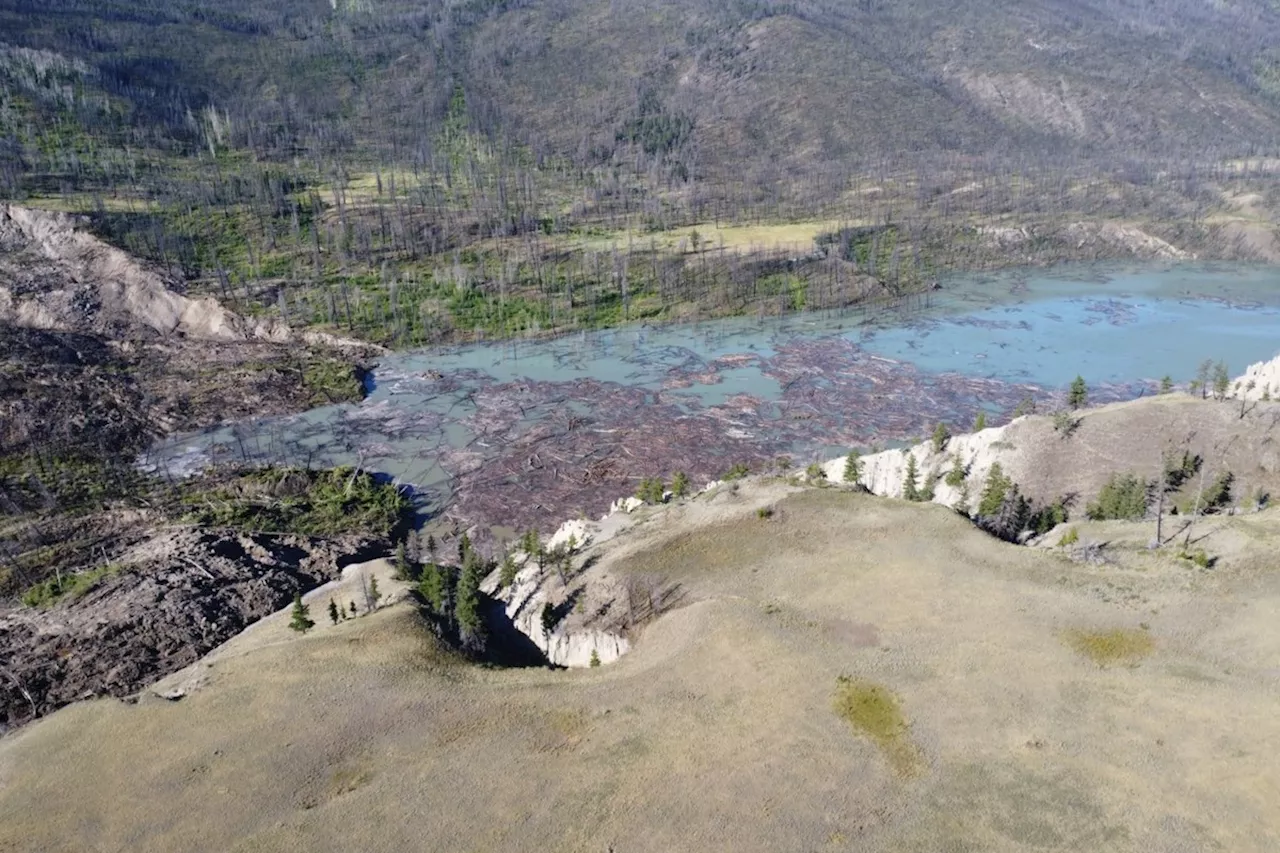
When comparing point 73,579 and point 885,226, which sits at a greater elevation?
point 885,226

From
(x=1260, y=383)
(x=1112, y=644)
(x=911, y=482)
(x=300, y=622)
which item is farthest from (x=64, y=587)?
(x=1260, y=383)

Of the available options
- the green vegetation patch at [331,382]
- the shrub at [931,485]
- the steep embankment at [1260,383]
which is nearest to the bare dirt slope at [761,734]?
the shrub at [931,485]

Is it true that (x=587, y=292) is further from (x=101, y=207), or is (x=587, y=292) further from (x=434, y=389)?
(x=101, y=207)

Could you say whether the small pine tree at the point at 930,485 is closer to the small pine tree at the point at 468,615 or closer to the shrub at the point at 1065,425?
the shrub at the point at 1065,425

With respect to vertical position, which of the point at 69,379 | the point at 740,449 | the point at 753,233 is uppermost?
the point at 753,233

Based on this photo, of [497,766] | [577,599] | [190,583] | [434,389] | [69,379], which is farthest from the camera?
[434,389]

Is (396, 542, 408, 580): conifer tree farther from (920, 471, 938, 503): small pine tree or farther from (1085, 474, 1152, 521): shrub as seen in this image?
(1085, 474, 1152, 521): shrub

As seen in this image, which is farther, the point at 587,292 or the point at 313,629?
the point at 587,292

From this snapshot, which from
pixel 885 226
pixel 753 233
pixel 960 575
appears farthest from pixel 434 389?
pixel 885 226
